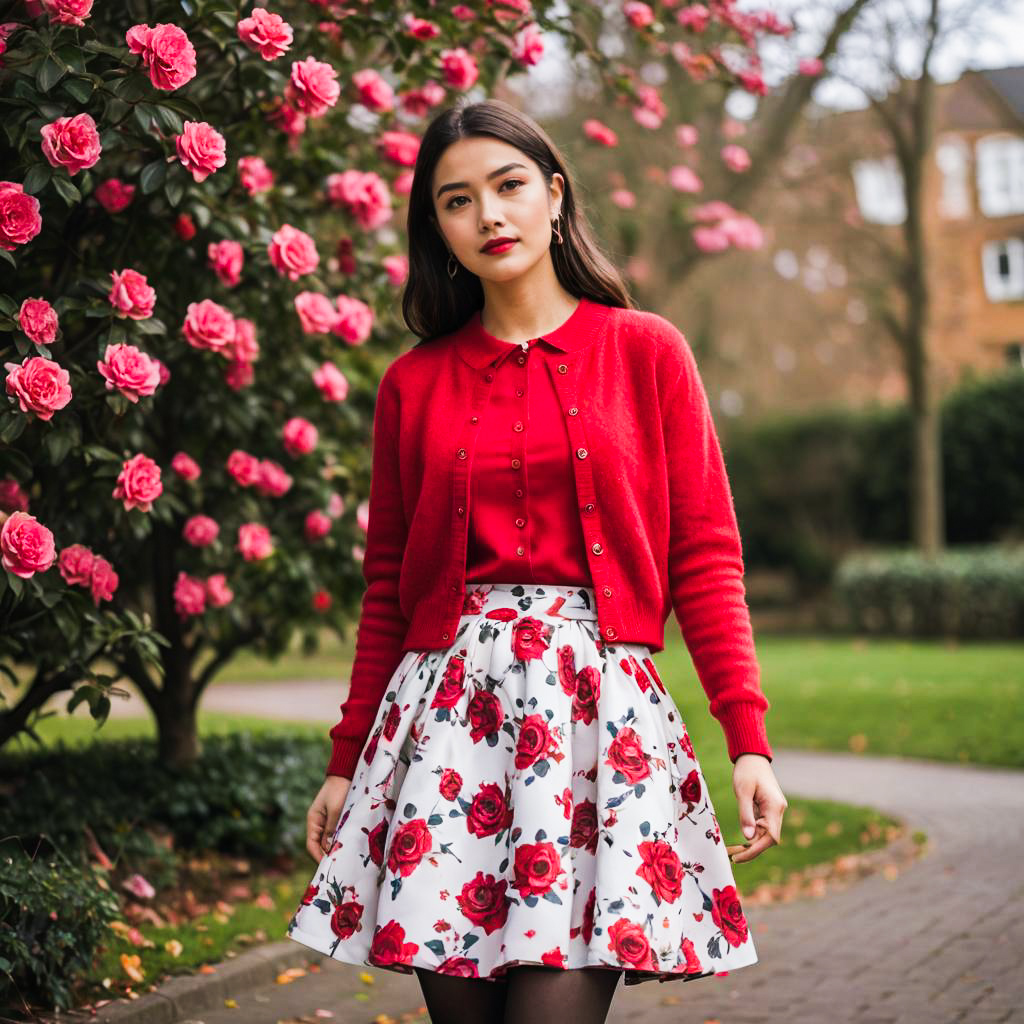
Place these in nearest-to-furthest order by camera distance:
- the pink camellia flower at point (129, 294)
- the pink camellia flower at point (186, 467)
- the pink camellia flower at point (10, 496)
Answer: the pink camellia flower at point (129, 294) → the pink camellia flower at point (10, 496) → the pink camellia flower at point (186, 467)

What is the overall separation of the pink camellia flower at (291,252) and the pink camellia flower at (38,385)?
1057mm

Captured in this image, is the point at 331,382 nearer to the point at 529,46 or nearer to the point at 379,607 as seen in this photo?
the point at 529,46

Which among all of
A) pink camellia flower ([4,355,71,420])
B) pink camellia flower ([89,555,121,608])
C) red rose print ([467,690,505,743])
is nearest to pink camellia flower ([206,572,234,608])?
pink camellia flower ([89,555,121,608])

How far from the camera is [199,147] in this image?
333 centimetres

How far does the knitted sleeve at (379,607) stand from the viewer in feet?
8.61

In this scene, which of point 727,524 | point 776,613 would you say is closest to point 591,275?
point 727,524

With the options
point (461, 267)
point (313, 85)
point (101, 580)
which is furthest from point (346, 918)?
point (313, 85)

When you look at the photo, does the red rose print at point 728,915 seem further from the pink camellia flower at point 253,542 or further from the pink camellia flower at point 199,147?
the pink camellia flower at point 253,542

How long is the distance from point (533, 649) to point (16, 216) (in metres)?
1.74

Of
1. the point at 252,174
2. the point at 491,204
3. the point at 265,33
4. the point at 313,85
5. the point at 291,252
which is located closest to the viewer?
the point at 491,204

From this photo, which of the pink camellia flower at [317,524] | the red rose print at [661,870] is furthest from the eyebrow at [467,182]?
the pink camellia flower at [317,524]

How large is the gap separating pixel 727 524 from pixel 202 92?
2677 millimetres

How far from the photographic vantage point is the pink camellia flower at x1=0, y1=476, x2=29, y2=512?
12.6 feet

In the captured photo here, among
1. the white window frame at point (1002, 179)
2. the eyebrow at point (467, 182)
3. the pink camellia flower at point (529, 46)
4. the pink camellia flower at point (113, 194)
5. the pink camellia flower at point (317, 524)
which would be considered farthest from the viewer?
the white window frame at point (1002, 179)
